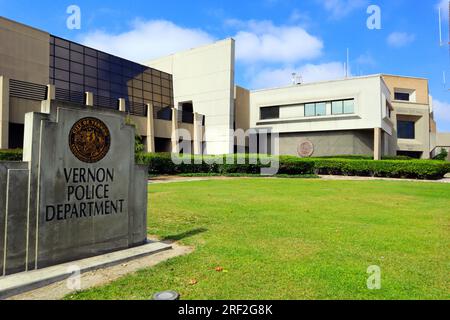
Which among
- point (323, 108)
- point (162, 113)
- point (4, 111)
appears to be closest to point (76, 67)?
point (162, 113)

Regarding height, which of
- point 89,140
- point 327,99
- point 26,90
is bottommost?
point 89,140

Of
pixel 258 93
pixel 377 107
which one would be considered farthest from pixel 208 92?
pixel 377 107

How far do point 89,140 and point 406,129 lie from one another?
168 feet

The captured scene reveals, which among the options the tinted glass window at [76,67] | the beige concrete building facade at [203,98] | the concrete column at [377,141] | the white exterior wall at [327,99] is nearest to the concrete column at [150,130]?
the beige concrete building facade at [203,98]

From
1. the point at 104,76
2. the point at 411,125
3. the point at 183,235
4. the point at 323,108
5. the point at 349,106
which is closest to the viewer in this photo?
the point at 183,235

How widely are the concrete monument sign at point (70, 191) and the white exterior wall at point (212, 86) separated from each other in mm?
27746

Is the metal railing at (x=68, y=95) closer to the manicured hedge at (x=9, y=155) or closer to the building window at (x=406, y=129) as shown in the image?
the manicured hedge at (x=9, y=155)

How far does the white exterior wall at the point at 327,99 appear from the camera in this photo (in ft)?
101

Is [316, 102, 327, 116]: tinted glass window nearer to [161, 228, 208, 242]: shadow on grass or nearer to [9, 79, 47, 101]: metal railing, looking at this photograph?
[9, 79, 47, 101]: metal railing

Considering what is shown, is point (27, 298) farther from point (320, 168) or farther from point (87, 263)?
point (320, 168)

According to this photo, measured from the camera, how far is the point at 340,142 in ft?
107

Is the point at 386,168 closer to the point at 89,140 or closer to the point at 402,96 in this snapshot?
the point at 89,140

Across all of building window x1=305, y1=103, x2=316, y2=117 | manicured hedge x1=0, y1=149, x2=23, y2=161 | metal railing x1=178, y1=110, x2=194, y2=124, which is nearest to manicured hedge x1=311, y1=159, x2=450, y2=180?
building window x1=305, y1=103, x2=316, y2=117

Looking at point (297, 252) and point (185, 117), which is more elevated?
point (185, 117)
